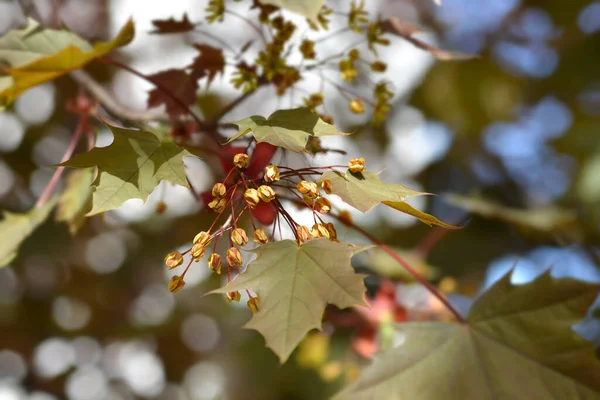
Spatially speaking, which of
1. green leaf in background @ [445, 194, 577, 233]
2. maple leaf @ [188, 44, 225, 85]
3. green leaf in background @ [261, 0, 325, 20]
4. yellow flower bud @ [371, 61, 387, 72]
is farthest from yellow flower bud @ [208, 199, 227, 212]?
green leaf in background @ [445, 194, 577, 233]

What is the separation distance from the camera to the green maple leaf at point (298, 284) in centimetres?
56

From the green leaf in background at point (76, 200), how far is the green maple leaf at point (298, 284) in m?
0.47

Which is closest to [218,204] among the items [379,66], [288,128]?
[288,128]

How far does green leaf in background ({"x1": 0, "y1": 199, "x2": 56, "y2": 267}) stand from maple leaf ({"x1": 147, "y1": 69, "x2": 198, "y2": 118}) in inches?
11.9

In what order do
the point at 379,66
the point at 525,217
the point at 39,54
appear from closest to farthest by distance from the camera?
the point at 39,54
the point at 379,66
the point at 525,217

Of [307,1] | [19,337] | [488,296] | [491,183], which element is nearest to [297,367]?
[491,183]

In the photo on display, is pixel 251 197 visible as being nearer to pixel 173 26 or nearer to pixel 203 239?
pixel 203 239

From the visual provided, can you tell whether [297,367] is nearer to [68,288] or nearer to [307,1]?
[68,288]

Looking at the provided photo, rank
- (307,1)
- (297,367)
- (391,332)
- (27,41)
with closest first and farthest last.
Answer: (307,1) < (27,41) < (391,332) < (297,367)

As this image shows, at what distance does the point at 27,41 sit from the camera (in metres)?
0.80

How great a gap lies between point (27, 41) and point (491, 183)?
201 centimetres

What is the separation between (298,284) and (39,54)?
54 cm

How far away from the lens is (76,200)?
38.6 inches

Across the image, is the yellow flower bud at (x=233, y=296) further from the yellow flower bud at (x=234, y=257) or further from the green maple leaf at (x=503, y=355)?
the green maple leaf at (x=503, y=355)
